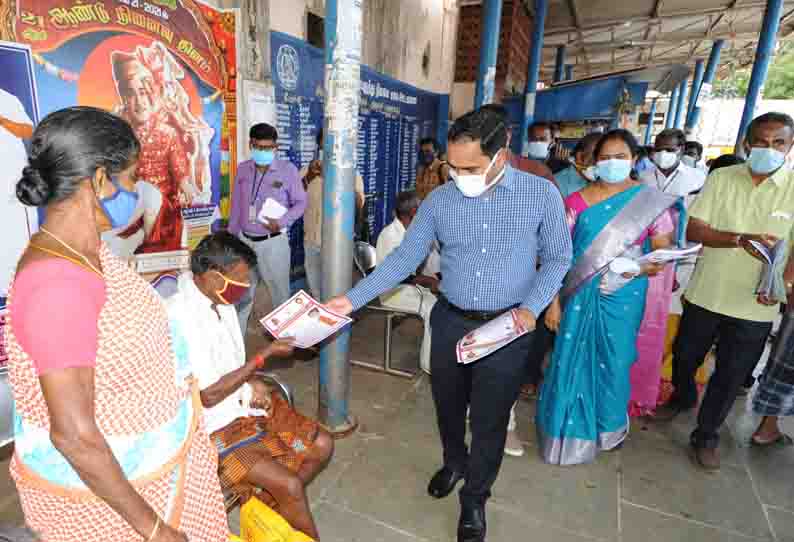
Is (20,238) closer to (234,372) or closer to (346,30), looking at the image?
(234,372)

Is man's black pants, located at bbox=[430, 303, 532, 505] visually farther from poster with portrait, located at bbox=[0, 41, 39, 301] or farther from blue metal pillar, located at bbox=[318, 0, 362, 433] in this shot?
poster with portrait, located at bbox=[0, 41, 39, 301]

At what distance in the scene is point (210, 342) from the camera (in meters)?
1.63

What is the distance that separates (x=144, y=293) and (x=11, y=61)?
1959mm

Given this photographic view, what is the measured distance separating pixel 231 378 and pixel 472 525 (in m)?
1.18

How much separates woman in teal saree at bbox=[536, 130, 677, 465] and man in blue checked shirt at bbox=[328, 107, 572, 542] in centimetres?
61

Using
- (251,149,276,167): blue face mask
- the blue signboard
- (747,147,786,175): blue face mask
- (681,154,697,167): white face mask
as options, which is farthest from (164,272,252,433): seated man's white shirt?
(681,154,697,167): white face mask

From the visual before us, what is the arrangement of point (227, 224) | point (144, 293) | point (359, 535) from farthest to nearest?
point (227, 224) → point (359, 535) → point (144, 293)

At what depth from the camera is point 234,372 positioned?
1.62 m

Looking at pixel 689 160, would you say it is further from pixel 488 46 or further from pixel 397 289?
pixel 397 289

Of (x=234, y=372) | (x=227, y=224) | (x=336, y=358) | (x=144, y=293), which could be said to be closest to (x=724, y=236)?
(x=336, y=358)

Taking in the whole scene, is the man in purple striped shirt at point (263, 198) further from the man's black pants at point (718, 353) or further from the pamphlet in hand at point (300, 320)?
the man's black pants at point (718, 353)

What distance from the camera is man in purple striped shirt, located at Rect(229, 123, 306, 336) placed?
3459mm

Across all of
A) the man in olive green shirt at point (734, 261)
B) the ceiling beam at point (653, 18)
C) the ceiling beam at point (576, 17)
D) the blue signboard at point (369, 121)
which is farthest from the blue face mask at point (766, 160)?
the ceiling beam at point (653, 18)

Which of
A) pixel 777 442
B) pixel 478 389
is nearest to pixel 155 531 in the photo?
pixel 478 389
